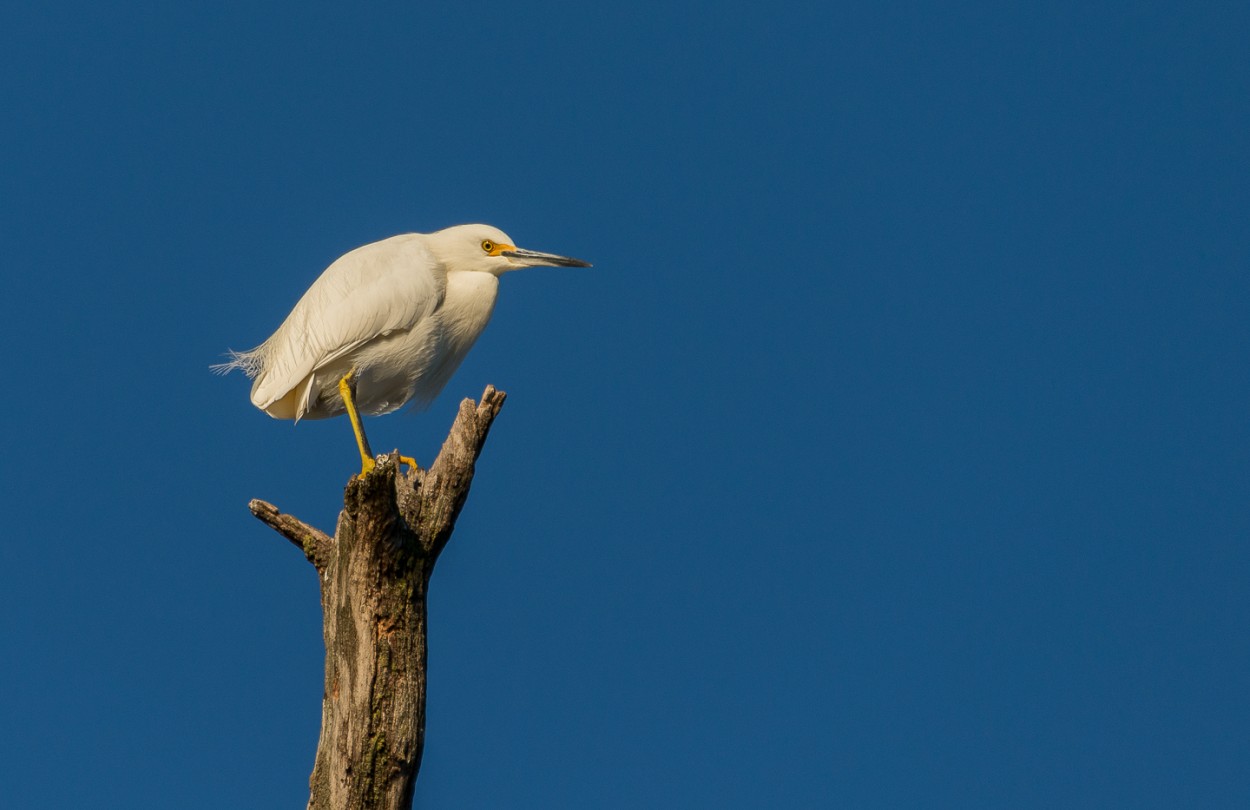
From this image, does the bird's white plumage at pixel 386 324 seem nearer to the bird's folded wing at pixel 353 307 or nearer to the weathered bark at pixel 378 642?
the bird's folded wing at pixel 353 307

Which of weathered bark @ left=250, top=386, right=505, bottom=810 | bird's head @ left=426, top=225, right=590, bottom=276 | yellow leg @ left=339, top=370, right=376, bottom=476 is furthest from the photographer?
bird's head @ left=426, top=225, right=590, bottom=276

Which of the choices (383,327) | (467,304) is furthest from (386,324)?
(467,304)

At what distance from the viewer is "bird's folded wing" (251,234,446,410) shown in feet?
29.4

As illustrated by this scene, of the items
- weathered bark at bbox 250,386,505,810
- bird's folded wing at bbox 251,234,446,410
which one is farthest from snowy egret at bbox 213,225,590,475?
weathered bark at bbox 250,386,505,810

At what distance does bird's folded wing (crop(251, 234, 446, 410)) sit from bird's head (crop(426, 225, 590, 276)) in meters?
0.20

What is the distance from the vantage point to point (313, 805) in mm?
6973

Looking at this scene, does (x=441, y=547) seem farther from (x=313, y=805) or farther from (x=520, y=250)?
(x=520, y=250)

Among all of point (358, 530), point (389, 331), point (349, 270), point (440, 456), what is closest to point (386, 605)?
point (358, 530)

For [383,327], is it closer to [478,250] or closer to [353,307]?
[353,307]

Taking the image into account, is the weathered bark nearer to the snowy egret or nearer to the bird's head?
the snowy egret

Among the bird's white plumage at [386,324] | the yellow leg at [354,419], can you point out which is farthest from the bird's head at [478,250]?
the yellow leg at [354,419]

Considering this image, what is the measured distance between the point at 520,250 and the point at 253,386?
235cm

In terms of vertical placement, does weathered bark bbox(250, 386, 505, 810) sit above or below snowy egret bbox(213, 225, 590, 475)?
below

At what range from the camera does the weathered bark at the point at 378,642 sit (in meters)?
6.82
